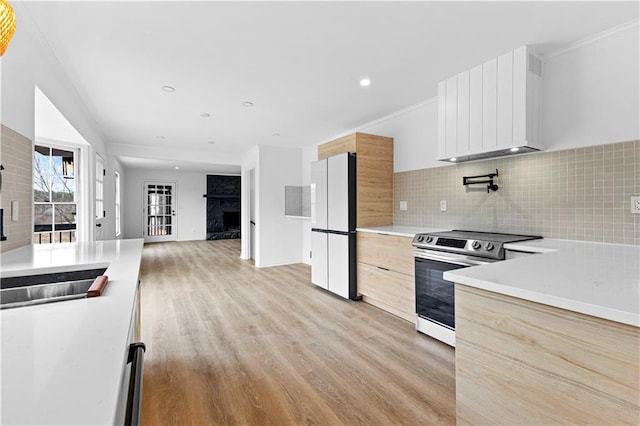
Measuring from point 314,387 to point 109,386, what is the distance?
5.49ft

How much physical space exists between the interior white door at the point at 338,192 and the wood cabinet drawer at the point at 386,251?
0.97ft

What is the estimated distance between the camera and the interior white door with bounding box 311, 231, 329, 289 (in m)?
3.94

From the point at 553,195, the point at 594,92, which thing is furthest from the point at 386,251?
the point at 594,92

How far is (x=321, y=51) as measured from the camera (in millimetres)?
2305

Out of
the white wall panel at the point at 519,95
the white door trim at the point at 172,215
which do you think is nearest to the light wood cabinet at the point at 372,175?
the white wall panel at the point at 519,95

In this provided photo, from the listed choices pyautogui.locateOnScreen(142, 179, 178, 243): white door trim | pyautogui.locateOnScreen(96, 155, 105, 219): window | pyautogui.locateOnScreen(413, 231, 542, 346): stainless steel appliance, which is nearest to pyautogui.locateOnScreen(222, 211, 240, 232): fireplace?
pyautogui.locateOnScreen(142, 179, 178, 243): white door trim

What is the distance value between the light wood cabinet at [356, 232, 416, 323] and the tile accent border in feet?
2.02

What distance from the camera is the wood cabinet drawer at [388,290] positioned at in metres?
2.89

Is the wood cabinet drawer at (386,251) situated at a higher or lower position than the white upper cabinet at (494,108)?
lower

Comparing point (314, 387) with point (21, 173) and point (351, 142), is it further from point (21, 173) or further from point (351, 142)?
point (351, 142)

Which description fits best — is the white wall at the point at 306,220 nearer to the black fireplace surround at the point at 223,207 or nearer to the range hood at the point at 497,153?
the range hood at the point at 497,153

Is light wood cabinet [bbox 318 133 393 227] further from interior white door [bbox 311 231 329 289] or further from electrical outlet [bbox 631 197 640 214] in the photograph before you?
electrical outlet [bbox 631 197 640 214]

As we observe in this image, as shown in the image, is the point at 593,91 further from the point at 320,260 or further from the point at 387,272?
the point at 320,260

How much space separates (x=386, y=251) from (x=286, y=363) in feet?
4.98
